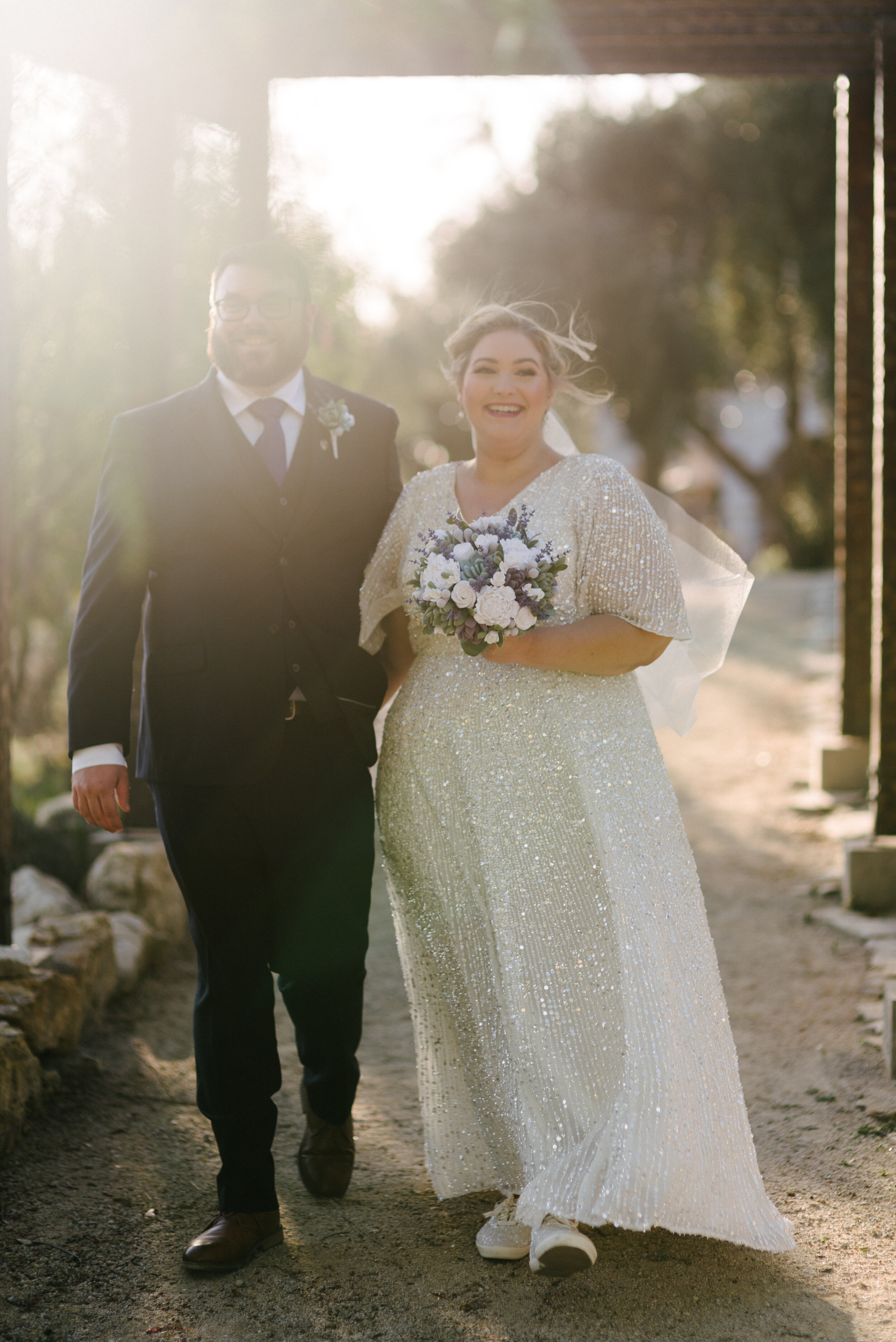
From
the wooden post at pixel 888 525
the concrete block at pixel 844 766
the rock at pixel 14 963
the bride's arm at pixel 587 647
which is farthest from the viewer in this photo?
the concrete block at pixel 844 766

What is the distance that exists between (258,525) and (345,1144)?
169 centimetres

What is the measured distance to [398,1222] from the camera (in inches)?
126

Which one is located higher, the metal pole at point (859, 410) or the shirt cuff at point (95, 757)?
the metal pole at point (859, 410)

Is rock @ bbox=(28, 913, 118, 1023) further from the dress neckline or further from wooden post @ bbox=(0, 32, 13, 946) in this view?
the dress neckline

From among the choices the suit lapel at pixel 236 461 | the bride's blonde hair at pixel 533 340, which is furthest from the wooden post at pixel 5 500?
the bride's blonde hair at pixel 533 340

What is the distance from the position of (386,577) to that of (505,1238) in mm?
1641

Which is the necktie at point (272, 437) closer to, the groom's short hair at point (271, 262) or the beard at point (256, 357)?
the beard at point (256, 357)

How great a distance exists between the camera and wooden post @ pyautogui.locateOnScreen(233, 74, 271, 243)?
5.46 metres

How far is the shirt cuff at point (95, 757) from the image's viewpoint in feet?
10.1

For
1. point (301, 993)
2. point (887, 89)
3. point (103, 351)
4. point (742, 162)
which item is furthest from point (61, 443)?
point (742, 162)

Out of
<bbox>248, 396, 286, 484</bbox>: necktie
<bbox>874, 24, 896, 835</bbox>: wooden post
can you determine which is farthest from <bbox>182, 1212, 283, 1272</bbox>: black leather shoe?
<bbox>874, 24, 896, 835</bbox>: wooden post

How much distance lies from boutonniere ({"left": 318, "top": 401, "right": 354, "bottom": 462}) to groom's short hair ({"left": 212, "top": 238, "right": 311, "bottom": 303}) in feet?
0.90

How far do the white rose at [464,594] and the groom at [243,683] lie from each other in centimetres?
54

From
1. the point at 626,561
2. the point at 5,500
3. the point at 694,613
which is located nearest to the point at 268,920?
the point at 626,561
